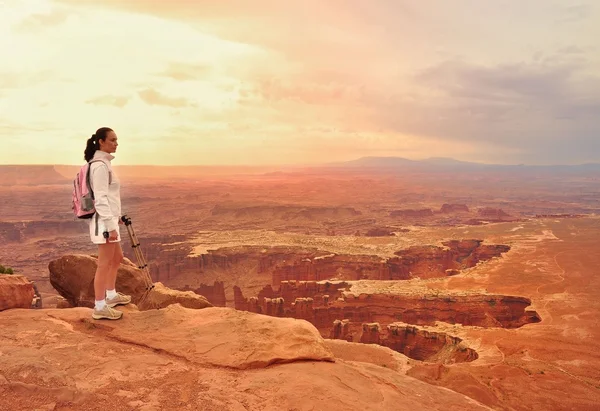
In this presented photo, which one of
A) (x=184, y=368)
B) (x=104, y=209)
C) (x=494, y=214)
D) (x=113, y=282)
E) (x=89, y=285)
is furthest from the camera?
(x=494, y=214)

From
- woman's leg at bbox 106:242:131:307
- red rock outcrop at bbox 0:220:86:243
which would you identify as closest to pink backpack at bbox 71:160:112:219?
woman's leg at bbox 106:242:131:307

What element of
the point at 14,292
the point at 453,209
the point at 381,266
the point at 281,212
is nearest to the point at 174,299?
the point at 14,292

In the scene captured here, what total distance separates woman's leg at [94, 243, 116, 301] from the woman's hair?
4.53 ft

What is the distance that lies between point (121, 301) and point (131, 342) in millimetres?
1717

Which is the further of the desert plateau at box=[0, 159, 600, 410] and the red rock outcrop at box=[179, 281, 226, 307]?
the red rock outcrop at box=[179, 281, 226, 307]

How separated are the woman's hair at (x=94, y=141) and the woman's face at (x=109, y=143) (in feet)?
0.16

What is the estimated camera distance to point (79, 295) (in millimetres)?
11391

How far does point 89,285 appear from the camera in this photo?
11391 millimetres

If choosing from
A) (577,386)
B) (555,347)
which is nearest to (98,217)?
(577,386)

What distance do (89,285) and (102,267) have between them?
18.1 feet

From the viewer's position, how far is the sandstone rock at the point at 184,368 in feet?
15.1

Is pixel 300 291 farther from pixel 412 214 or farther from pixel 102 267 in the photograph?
pixel 412 214

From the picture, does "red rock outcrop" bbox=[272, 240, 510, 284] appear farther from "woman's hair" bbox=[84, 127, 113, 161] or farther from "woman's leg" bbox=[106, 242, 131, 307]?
"woman's hair" bbox=[84, 127, 113, 161]

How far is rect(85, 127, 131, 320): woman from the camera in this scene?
6.31m
